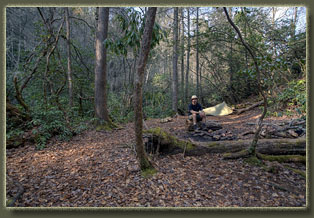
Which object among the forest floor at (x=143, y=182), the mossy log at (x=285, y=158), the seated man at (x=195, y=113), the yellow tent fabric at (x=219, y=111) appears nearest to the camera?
the forest floor at (x=143, y=182)

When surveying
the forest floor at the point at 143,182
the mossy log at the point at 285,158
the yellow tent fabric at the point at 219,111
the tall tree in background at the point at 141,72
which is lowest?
the forest floor at the point at 143,182

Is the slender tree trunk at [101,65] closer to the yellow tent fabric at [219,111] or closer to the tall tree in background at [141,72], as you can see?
the tall tree in background at [141,72]

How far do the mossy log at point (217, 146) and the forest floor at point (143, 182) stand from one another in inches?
6.3

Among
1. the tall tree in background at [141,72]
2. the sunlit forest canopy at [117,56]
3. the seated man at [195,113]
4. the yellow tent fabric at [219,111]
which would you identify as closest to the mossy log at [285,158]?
the sunlit forest canopy at [117,56]

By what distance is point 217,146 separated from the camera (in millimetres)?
3529

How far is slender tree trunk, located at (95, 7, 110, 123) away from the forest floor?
2197mm

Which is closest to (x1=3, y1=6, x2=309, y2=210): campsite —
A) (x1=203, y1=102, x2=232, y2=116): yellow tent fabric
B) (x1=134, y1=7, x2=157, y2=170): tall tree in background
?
(x1=134, y1=7, x2=157, y2=170): tall tree in background

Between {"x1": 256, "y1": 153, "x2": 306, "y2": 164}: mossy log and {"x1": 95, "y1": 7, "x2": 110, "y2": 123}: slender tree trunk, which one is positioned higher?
{"x1": 95, "y1": 7, "x2": 110, "y2": 123}: slender tree trunk

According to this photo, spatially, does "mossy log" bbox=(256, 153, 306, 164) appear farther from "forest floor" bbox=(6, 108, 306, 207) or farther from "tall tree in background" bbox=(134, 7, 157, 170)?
"tall tree in background" bbox=(134, 7, 157, 170)

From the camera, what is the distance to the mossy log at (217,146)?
3.21 metres

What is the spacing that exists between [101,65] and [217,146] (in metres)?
4.36

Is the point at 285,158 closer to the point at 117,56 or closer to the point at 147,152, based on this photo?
the point at 147,152

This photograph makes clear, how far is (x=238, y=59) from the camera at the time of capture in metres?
10.8

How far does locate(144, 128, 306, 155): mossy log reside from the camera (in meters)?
3.21
